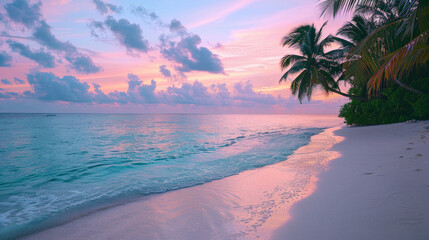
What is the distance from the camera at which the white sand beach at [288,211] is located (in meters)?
2.45

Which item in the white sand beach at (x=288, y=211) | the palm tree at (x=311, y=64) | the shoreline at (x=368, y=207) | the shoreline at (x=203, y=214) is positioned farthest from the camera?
the palm tree at (x=311, y=64)

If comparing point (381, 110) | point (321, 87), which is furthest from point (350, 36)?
point (381, 110)

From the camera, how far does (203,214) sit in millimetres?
3344

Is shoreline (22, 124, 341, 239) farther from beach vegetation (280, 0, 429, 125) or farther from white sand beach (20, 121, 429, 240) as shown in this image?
beach vegetation (280, 0, 429, 125)

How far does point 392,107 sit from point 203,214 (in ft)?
56.2

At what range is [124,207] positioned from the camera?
399 cm

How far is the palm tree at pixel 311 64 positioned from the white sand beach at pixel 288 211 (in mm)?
15270

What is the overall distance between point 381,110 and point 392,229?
16.9m

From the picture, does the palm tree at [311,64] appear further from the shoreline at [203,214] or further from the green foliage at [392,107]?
the shoreline at [203,214]

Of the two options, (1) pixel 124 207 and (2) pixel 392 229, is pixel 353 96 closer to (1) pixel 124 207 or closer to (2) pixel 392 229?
(2) pixel 392 229

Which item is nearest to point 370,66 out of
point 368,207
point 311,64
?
point 368,207

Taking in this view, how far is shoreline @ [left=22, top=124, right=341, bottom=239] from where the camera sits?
2.79 meters

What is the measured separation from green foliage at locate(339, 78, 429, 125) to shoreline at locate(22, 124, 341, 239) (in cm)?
1198

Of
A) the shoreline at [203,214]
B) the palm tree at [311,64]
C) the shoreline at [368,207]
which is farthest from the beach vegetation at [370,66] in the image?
the shoreline at [203,214]
